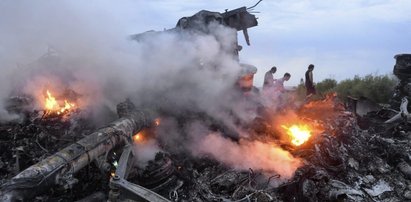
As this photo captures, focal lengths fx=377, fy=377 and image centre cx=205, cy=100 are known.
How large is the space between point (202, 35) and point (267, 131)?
13.8ft

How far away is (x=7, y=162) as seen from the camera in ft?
27.2

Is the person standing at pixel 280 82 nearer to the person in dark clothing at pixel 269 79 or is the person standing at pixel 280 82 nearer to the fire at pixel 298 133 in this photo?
the person in dark clothing at pixel 269 79

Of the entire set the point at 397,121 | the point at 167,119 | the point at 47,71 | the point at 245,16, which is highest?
the point at 245,16

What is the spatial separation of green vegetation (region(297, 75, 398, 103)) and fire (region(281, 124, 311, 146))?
7.93 m

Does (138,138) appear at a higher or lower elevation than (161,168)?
higher

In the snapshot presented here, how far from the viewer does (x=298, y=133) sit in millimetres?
9508

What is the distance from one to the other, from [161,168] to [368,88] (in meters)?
14.4

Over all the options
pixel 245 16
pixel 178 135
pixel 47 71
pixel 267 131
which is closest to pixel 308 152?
pixel 267 131

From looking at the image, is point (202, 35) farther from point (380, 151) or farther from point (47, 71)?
point (380, 151)

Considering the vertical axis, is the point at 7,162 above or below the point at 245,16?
below

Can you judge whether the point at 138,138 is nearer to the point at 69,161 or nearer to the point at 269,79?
the point at 69,161

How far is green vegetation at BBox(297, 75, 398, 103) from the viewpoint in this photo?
18531 millimetres

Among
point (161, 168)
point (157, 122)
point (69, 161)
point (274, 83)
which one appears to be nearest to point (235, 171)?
point (161, 168)

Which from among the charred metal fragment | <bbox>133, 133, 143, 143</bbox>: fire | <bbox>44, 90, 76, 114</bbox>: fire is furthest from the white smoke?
<bbox>44, 90, 76, 114</bbox>: fire
